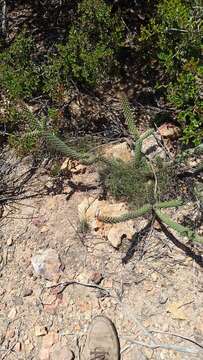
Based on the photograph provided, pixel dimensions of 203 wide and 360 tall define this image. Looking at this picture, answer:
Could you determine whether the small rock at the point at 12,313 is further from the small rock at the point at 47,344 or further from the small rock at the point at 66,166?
the small rock at the point at 66,166

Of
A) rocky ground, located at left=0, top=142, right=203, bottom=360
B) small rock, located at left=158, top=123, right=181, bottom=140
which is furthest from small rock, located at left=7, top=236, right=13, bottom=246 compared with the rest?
small rock, located at left=158, top=123, right=181, bottom=140

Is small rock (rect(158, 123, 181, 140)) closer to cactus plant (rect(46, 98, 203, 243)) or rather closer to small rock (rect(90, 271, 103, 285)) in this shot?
cactus plant (rect(46, 98, 203, 243))

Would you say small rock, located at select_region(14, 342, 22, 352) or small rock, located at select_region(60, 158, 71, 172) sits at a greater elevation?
small rock, located at select_region(60, 158, 71, 172)

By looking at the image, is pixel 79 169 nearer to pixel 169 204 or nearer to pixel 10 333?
pixel 169 204

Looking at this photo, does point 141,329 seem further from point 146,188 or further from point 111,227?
point 146,188

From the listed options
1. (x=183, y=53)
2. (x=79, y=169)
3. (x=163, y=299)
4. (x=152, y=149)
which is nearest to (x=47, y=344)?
(x=163, y=299)

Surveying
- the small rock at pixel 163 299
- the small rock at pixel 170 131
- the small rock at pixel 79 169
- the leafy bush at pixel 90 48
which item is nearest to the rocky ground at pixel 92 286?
the small rock at pixel 163 299
